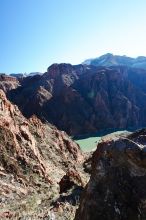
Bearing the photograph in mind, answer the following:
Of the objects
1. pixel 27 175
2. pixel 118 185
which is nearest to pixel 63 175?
pixel 27 175

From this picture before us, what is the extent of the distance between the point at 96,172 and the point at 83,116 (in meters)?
160

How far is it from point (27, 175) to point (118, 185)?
2494cm

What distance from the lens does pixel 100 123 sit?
567 ft

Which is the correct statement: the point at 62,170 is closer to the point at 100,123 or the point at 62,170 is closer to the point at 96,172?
the point at 96,172

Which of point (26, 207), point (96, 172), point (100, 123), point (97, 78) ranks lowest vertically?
point (100, 123)

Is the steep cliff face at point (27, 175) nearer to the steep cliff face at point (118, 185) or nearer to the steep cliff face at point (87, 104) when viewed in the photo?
the steep cliff face at point (118, 185)

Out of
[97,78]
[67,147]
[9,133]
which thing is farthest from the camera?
Answer: [97,78]

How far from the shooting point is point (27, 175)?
37125 mm

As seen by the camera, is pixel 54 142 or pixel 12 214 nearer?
pixel 12 214

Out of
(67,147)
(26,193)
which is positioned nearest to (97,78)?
(67,147)

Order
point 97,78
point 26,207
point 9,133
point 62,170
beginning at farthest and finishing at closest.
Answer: point 97,78
point 62,170
point 9,133
point 26,207

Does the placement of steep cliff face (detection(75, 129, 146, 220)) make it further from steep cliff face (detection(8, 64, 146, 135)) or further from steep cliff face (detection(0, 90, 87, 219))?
steep cliff face (detection(8, 64, 146, 135))

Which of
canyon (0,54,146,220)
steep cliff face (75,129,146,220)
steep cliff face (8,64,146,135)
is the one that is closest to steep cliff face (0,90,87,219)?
canyon (0,54,146,220)

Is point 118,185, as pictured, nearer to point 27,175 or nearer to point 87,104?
point 27,175
